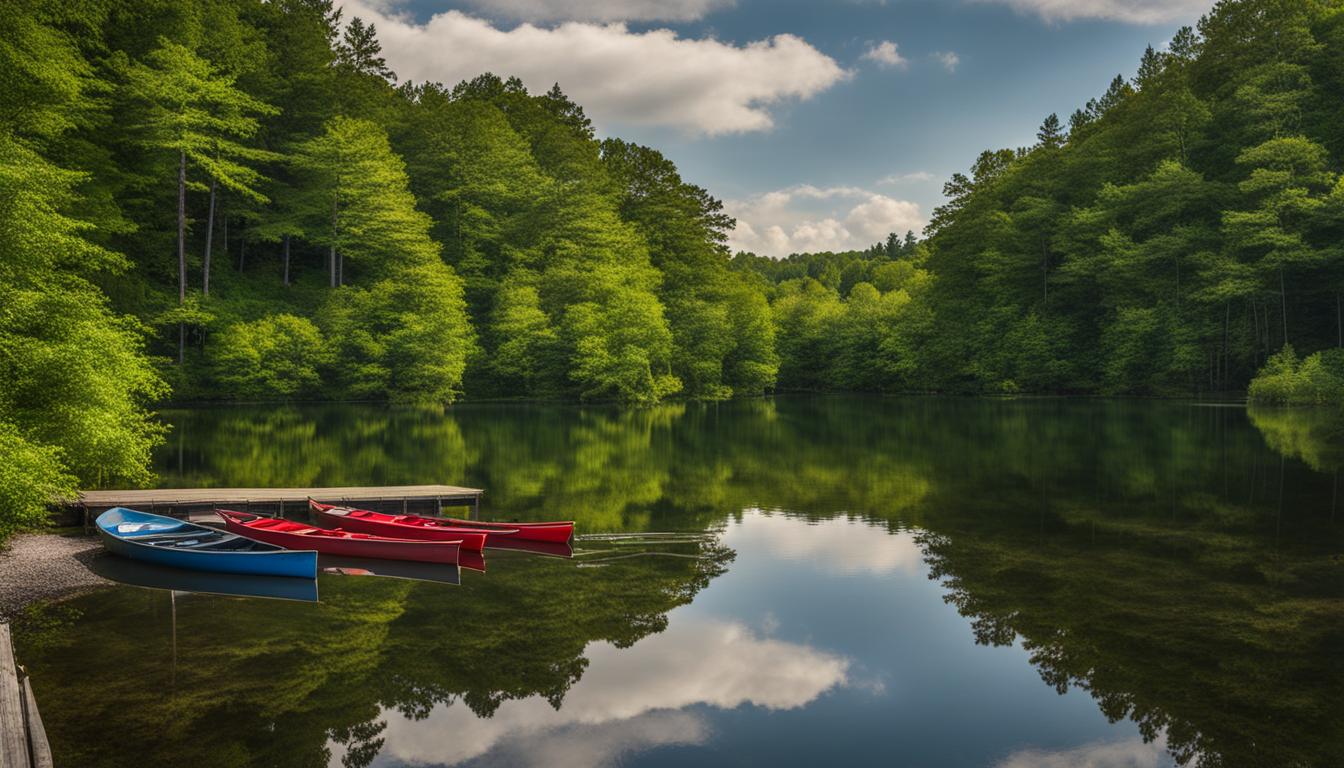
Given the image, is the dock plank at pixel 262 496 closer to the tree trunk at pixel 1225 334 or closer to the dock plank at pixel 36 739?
the dock plank at pixel 36 739

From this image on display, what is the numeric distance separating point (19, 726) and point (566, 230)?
195 feet

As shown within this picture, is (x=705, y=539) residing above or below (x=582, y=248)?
below

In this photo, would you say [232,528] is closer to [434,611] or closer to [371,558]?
[371,558]

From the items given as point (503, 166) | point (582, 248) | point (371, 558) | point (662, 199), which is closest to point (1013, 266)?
point (662, 199)

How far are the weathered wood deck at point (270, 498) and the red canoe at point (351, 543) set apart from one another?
8.49 ft

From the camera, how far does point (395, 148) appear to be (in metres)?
68.7

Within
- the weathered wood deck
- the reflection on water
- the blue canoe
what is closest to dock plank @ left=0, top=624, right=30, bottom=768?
the reflection on water

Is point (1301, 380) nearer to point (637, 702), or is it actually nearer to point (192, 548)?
point (637, 702)

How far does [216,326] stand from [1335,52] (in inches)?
2675

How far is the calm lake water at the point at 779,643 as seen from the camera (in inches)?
339

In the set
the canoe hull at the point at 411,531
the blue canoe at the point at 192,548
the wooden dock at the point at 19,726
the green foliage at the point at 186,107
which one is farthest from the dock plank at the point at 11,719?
the green foliage at the point at 186,107

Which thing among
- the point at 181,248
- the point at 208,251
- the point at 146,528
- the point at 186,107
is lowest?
the point at 146,528

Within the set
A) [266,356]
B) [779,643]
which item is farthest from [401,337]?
[779,643]

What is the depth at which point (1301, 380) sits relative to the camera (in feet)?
156
